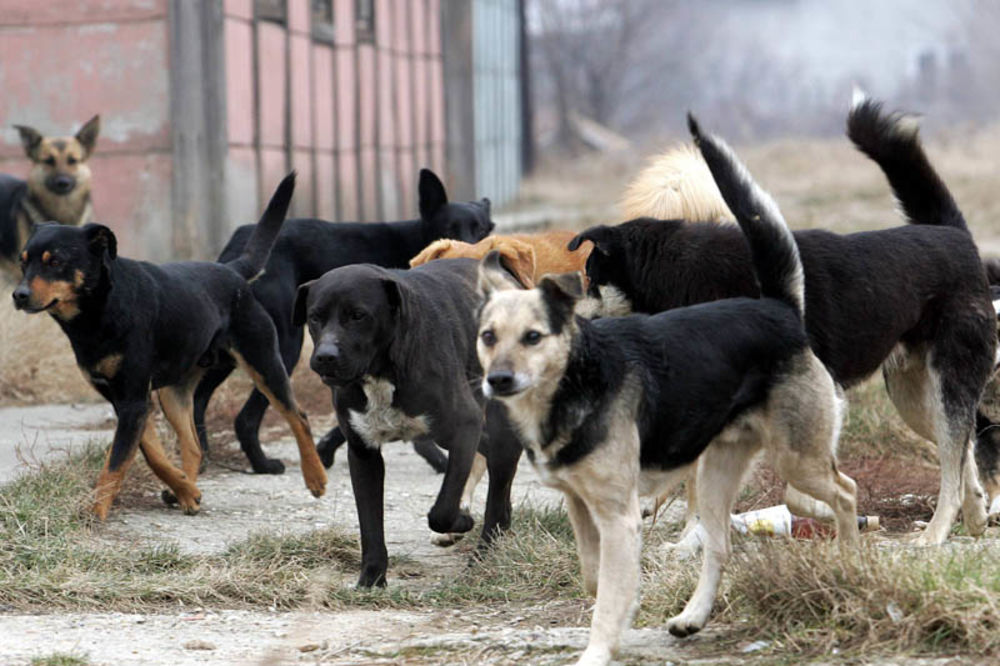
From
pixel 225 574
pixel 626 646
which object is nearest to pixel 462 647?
pixel 626 646

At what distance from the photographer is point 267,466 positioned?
7.41 meters

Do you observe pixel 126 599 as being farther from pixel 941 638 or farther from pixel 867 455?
pixel 867 455

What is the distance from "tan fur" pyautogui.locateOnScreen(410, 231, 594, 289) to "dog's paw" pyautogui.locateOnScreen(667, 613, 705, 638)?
2.44 m

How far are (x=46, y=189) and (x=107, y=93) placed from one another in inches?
62.1

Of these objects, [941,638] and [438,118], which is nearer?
[941,638]

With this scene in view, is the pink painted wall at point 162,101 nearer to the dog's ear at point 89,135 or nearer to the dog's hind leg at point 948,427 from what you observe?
the dog's ear at point 89,135

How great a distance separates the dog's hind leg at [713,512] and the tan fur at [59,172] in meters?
6.97

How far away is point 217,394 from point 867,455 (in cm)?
377

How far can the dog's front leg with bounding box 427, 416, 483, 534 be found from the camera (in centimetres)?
557

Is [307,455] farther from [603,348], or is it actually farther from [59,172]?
[59,172]

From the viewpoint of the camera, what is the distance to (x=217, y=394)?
28.9ft

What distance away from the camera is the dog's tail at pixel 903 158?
5.80 meters

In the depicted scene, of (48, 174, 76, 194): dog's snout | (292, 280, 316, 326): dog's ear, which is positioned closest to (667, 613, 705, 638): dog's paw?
(292, 280, 316, 326): dog's ear

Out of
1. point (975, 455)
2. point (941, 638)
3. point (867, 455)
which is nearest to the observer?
point (941, 638)
